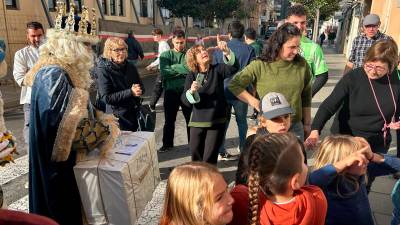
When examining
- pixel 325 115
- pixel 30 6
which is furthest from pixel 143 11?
pixel 325 115

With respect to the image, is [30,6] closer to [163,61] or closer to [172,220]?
[163,61]

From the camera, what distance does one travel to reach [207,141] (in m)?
3.91

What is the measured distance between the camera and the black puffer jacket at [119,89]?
3881 mm

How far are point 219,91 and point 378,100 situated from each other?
158 cm

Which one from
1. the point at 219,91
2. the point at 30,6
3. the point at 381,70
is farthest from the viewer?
the point at 30,6

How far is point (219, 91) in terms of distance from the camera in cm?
389

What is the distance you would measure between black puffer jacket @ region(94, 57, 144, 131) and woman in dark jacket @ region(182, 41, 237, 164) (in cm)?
66

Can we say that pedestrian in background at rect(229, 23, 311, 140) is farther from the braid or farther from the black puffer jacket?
the black puffer jacket

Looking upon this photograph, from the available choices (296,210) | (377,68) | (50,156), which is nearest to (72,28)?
(50,156)

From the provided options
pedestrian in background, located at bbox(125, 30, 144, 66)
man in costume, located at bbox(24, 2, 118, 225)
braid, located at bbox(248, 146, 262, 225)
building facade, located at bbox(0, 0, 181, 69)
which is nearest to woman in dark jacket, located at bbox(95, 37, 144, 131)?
man in costume, located at bbox(24, 2, 118, 225)

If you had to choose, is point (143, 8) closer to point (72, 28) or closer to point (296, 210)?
point (72, 28)

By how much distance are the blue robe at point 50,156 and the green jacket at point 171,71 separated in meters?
2.47

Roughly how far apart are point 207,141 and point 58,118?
1836 millimetres

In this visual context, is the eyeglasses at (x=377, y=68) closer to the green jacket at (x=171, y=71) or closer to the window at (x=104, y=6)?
the green jacket at (x=171, y=71)
